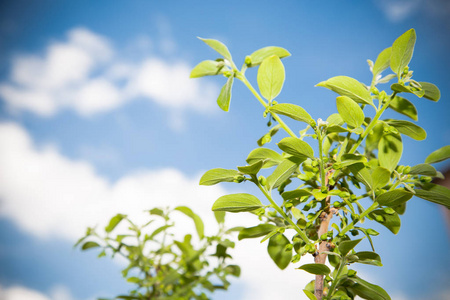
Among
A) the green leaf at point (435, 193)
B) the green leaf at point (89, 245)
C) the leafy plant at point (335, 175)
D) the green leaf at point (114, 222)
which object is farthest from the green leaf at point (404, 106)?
the green leaf at point (89, 245)

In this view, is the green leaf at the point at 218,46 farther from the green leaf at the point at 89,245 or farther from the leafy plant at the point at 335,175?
the green leaf at the point at 89,245

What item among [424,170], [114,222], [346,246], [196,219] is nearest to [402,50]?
[424,170]

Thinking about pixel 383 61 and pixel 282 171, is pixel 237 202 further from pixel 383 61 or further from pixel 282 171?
pixel 383 61

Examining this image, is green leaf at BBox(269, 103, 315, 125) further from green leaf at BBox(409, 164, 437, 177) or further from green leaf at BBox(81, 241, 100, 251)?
green leaf at BBox(81, 241, 100, 251)

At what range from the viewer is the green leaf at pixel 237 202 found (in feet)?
1.61

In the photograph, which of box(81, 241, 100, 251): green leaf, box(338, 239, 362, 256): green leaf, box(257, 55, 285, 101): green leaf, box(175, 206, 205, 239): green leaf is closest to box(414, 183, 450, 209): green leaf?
box(338, 239, 362, 256): green leaf

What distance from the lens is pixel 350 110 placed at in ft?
1.56

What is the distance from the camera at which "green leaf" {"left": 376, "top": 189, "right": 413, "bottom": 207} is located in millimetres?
428

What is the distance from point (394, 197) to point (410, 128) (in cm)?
16

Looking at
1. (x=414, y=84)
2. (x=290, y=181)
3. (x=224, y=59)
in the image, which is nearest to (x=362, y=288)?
(x=290, y=181)

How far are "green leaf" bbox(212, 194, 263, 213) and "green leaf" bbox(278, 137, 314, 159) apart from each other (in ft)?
0.30

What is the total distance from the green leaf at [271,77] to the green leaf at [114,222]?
23.5 inches

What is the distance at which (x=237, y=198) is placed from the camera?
19.3 inches

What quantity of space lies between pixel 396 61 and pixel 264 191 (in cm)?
27
